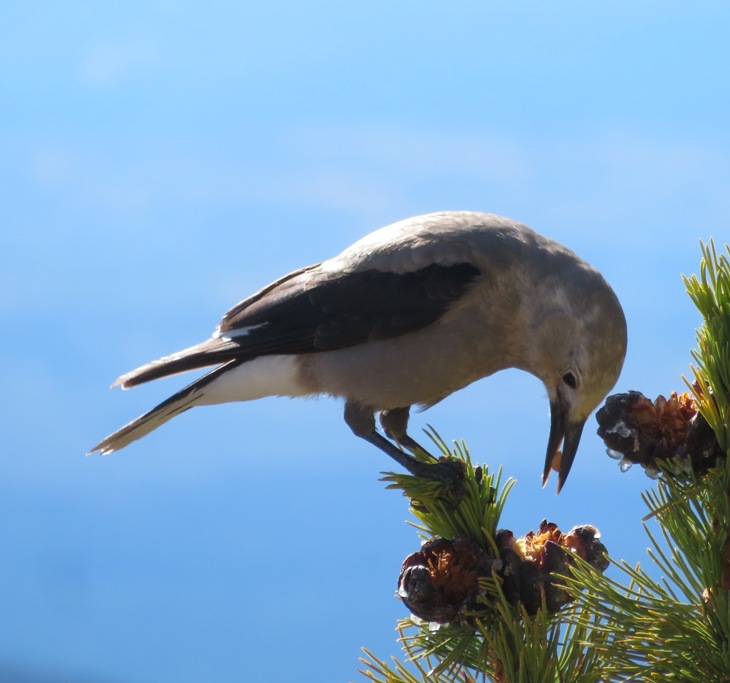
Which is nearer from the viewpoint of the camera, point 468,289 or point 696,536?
point 696,536

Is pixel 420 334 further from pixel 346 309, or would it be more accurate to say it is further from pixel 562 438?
pixel 562 438

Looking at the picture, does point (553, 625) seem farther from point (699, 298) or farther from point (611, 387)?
point (611, 387)

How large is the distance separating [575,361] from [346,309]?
2.35 feet

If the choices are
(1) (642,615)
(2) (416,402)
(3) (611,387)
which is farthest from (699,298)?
(2) (416,402)

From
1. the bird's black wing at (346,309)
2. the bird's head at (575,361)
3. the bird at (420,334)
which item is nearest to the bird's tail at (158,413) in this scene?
the bird at (420,334)

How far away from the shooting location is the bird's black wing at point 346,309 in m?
2.85

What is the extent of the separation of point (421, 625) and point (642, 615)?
44 cm

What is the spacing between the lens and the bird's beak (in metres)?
2.63

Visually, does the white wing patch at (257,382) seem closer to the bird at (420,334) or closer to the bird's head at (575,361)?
the bird at (420,334)

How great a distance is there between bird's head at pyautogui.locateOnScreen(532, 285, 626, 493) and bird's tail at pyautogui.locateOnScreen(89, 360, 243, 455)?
0.99 metres

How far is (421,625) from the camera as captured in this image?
1771 millimetres

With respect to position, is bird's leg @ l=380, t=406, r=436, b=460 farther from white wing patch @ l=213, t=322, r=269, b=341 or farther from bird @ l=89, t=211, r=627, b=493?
white wing patch @ l=213, t=322, r=269, b=341

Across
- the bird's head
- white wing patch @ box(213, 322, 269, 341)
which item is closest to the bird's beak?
the bird's head

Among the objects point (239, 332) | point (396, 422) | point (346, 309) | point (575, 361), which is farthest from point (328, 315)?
point (575, 361)
